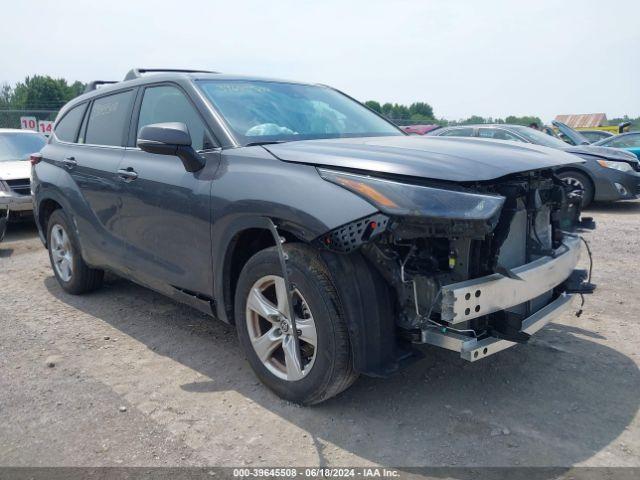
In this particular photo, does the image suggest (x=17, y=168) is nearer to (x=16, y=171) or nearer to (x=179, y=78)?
(x=16, y=171)

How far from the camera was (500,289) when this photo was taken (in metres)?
2.67

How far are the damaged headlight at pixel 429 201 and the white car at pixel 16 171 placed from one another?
637 cm

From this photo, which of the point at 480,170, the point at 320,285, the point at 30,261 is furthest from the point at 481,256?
the point at 30,261

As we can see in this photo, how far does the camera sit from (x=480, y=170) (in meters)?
2.67

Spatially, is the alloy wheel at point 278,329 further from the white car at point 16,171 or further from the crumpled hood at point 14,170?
the crumpled hood at point 14,170

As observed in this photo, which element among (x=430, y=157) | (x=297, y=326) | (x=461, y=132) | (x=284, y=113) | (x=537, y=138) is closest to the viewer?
(x=430, y=157)

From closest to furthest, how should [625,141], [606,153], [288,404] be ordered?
[288,404]
[606,153]
[625,141]

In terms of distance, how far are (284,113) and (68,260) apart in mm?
2718

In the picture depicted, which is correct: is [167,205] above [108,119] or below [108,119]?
below

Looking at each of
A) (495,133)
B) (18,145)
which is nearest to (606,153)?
(495,133)

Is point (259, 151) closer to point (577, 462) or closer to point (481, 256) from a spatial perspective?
point (481, 256)

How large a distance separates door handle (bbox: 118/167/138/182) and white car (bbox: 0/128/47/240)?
13.6ft

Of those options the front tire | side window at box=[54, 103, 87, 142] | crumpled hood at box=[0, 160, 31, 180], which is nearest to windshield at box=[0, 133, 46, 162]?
crumpled hood at box=[0, 160, 31, 180]

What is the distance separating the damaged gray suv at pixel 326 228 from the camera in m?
2.62
